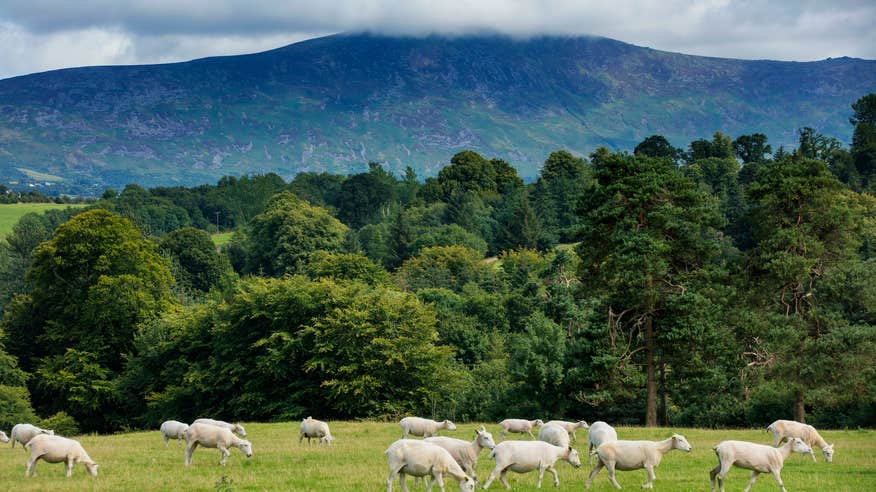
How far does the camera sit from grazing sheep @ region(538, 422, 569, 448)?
29.5 metres

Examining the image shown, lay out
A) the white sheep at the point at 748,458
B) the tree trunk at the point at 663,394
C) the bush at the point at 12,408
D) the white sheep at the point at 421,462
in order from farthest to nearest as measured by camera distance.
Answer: the bush at the point at 12,408, the tree trunk at the point at 663,394, the white sheep at the point at 748,458, the white sheep at the point at 421,462

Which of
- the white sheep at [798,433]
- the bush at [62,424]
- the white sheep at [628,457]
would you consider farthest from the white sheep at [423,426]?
the bush at [62,424]

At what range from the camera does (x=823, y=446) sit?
29828 millimetres

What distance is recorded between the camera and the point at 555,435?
30172mm

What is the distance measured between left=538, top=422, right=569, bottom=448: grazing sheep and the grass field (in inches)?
37.4

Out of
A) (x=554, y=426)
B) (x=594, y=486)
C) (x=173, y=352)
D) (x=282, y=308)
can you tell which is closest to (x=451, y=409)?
(x=282, y=308)

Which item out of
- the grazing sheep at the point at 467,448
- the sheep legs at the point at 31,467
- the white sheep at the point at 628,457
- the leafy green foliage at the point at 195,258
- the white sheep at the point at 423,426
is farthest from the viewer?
the leafy green foliage at the point at 195,258

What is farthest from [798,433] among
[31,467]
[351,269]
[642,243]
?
[351,269]

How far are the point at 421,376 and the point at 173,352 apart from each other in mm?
18439

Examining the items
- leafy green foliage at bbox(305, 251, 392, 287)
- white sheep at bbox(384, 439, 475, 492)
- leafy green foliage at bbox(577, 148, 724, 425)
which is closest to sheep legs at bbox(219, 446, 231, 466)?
white sheep at bbox(384, 439, 475, 492)

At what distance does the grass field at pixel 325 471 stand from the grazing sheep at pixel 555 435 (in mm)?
951

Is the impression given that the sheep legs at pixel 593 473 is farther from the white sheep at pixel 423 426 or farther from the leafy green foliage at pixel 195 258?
the leafy green foliage at pixel 195 258

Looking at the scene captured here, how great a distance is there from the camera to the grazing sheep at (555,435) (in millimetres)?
29516

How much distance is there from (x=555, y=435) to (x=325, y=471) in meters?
7.42
